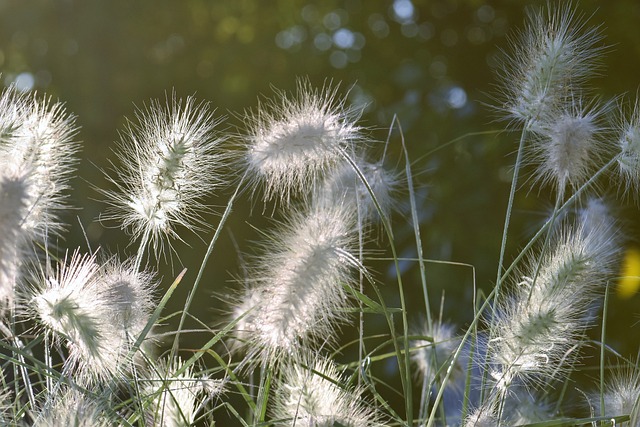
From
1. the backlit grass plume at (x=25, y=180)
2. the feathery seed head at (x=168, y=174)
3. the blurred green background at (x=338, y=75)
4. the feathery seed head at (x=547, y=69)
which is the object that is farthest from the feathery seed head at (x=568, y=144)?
the blurred green background at (x=338, y=75)

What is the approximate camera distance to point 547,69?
2.12ft

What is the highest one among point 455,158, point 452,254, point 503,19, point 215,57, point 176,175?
point 503,19

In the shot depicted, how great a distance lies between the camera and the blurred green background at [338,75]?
1.56 metres

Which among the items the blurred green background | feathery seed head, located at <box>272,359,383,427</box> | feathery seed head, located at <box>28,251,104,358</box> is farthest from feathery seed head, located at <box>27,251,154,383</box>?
the blurred green background

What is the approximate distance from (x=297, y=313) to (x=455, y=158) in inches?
43.9

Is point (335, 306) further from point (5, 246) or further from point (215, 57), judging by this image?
point (215, 57)

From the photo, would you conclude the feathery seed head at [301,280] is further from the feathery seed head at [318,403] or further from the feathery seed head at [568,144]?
the feathery seed head at [568,144]

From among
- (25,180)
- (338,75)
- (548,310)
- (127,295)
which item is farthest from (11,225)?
(338,75)

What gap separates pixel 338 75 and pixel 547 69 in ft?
3.58

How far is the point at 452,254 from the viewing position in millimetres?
1610

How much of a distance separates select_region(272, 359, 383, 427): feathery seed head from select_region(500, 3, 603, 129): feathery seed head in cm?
26

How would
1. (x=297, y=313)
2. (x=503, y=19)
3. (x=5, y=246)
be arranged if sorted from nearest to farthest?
(x=5, y=246) → (x=297, y=313) → (x=503, y=19)

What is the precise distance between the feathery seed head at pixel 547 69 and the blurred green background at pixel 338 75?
30.6 inches

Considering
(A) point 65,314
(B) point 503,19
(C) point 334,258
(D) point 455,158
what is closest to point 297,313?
(C) point 334,258
